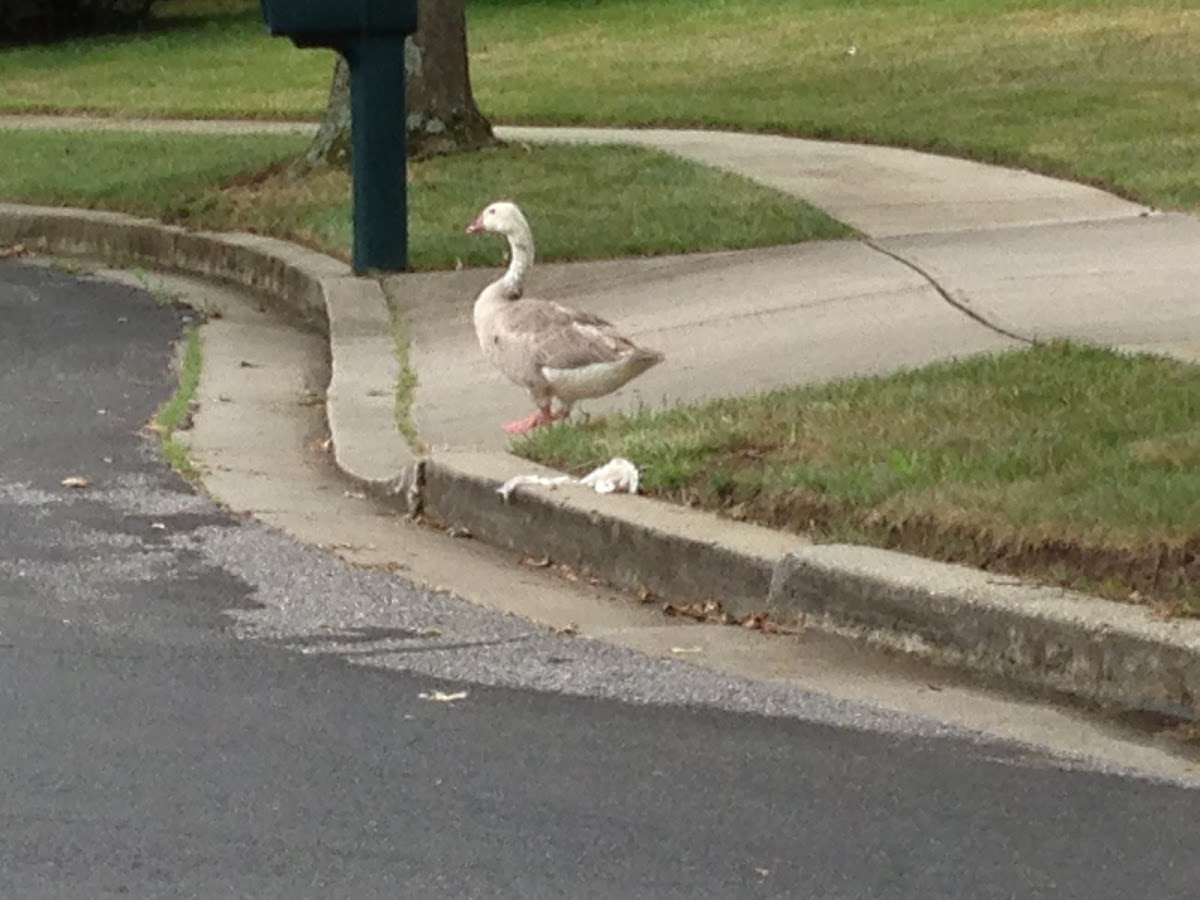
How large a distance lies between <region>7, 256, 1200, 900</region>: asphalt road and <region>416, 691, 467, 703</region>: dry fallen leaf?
22 millimetres

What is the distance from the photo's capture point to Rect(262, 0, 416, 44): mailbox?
1138 cm

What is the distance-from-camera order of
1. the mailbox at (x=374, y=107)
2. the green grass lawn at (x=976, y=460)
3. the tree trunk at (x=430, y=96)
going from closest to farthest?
1. the green grass lawn at (x=976, y=460)
2. the mailbox at (x=374, y=107)
3. the tree trunk at (x=430, y=96)

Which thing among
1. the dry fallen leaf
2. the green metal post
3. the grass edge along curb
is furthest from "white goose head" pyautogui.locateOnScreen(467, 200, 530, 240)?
the dry fallen leaf

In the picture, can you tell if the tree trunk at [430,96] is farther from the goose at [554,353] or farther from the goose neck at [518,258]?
the goose at [554,353]

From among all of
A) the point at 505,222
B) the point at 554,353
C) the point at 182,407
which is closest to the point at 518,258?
the point at 505,222

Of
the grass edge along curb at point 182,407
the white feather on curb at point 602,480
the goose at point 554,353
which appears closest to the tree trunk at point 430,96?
the grass edge along curb at point 182,407

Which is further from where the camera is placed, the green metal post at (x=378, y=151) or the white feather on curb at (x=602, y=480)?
the green metal post at (x=378, y=151)

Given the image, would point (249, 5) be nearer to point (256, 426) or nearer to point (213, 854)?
point (256, 426)

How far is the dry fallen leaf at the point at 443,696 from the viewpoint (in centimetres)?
591

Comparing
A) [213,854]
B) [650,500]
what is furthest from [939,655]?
[213,854]

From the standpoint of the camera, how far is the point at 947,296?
35.2 feet

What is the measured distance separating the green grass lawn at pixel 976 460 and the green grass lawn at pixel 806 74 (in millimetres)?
4653

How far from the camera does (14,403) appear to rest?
1002 cm

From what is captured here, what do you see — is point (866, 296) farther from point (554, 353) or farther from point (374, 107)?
point (554, 353)
